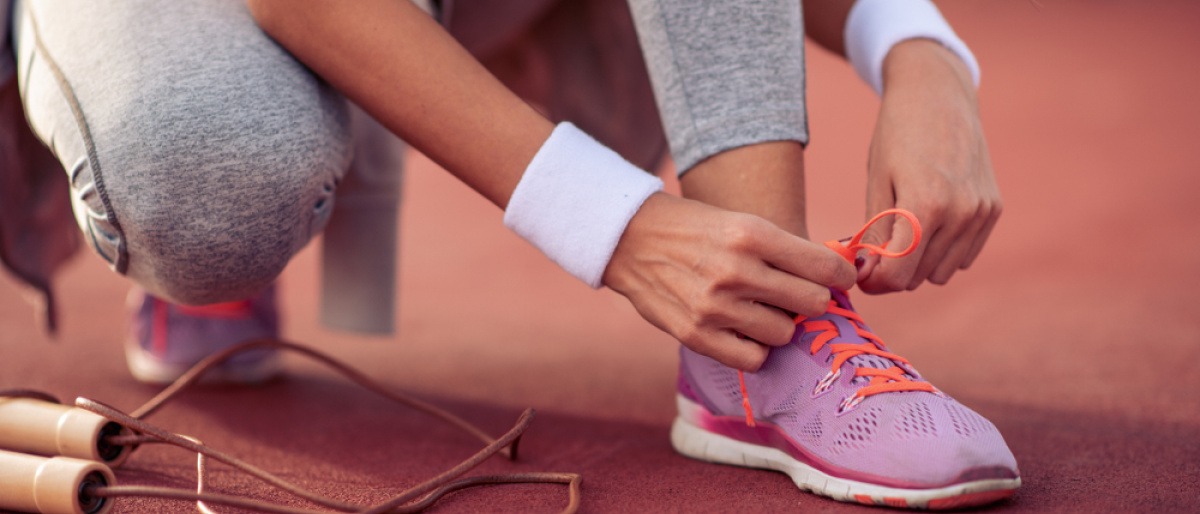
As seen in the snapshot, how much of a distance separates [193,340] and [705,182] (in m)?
0.64

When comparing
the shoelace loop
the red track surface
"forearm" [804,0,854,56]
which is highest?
"forearm" [804,0,854,56]

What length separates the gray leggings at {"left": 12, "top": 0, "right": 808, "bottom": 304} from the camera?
66 centimetres

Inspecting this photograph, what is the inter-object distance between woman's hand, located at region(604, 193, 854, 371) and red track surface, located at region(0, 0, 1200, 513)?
0.11 meters

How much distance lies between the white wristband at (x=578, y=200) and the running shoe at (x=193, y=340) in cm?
54

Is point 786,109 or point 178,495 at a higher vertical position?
point 786,109

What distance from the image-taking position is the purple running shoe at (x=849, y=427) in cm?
58

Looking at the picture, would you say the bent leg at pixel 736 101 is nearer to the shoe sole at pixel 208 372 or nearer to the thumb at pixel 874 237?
the thumb at pixel 874 237

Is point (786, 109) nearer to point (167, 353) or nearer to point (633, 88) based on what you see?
point (633, 88)

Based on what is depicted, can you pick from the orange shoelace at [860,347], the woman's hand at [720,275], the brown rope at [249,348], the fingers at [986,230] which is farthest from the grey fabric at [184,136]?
the fingers at [986,230]

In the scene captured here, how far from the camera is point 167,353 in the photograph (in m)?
1.03

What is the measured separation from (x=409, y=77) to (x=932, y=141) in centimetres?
35

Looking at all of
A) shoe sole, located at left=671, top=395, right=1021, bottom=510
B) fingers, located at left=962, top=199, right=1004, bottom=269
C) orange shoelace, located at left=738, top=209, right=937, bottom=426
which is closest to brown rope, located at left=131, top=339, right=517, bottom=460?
shoe sole, located at left=671, top=395, right=1021, bottom=510

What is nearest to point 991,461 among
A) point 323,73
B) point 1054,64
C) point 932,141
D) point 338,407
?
point 932,141

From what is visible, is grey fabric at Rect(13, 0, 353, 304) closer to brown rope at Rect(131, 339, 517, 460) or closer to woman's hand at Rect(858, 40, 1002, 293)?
brown rope at Rect(131, 339, 517, 460)
